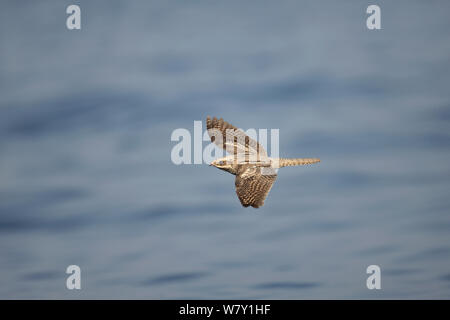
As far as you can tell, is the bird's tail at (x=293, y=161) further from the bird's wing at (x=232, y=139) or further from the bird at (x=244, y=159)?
the bird's wing at (x=232, y=139)

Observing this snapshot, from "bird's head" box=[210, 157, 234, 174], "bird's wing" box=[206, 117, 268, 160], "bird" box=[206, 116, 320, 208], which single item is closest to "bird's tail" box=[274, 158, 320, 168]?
"bird" box=[206, 116, 320, 208]

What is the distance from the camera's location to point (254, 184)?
34.8 m

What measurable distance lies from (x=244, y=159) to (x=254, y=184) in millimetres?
1507

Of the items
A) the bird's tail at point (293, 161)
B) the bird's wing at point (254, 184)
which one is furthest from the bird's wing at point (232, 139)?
the bird's wing at point (254, 184)

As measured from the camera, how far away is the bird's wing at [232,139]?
1404 inches

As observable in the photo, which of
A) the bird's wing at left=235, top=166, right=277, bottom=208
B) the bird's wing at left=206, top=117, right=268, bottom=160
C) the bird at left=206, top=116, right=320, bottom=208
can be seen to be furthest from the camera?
the bird's wing at left=206, top=117, right=268, bottom=160

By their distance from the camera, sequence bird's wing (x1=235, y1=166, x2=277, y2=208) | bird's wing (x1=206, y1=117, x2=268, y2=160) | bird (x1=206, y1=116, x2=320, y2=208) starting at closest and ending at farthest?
bird's wing (x1=235, y1=166, x2=277, y2=208) → bird (x1=206, y1=116, x2=320, y2=208) → bird's wing (x1=206, y1=117, x2=268, y2=160)

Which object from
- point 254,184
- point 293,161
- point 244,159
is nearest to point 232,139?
point 244,159

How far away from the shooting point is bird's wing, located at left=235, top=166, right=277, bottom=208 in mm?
34219

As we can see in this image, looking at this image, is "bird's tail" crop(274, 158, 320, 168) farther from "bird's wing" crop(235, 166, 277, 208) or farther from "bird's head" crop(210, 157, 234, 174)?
"bird's head" crop(210, 157, 234, 174)

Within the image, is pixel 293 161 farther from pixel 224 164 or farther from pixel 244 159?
pixel 224 164
